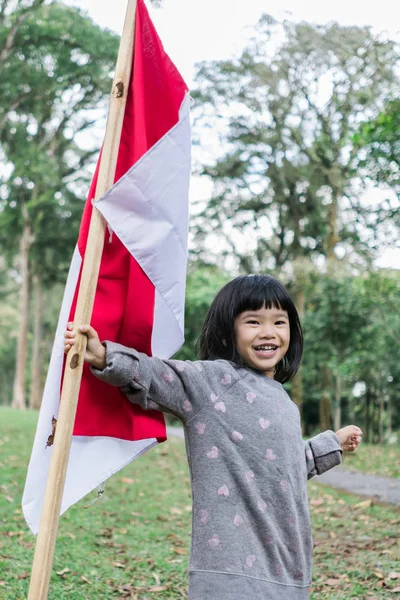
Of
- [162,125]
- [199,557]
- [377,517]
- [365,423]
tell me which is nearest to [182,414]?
[199,557]

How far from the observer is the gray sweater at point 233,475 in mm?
2193

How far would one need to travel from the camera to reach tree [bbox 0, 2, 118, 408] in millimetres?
16875

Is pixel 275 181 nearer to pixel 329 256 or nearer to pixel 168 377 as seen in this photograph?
pixel 329 256

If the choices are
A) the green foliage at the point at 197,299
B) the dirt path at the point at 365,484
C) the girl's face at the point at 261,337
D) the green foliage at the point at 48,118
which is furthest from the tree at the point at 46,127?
the girl's face at the point at 261,337

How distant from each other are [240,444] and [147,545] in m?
3.81

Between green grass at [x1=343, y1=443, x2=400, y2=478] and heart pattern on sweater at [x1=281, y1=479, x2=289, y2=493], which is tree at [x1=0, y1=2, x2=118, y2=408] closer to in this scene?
green grass at [x1=343, y1=443, x2=400, y2=478]

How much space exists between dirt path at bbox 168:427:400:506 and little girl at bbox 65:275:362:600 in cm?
572

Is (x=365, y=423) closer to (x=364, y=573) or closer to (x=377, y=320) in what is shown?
(x=377, y=320)

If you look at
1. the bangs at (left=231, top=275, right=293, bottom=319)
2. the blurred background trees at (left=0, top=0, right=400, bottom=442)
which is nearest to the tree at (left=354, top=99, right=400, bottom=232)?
the blurred background trees at (left=0, top=0, right=400, bottom=442)

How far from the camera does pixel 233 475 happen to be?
2.28 m

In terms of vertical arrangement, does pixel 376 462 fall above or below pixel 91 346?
above

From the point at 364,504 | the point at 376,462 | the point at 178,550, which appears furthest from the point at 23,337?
the point at 178,550

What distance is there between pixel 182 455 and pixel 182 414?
1122 cm

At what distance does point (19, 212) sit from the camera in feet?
74.8
